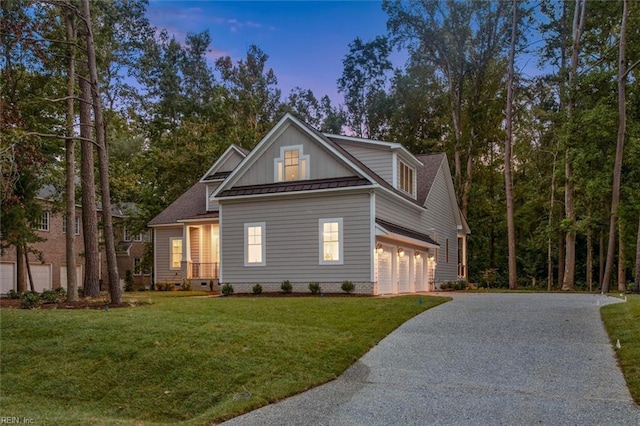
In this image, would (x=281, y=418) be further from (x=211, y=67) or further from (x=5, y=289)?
(x=211, y=67)

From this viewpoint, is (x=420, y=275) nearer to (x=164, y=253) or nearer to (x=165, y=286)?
(x=165, y=286)

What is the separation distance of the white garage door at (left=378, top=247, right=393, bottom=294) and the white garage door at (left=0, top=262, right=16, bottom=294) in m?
20.0

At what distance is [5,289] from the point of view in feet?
90.7

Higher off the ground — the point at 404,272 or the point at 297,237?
the point at 297,237

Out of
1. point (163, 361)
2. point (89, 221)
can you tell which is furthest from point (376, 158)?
point (163, 361)

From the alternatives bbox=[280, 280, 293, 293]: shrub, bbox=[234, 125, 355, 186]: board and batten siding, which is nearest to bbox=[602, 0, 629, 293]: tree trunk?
bbox=[234, 125, 355, 186]: board and batten siding

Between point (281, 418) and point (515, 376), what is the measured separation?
343cm

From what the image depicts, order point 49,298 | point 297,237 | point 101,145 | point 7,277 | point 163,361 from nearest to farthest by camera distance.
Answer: point 163,361
point 101,145
point 49,298
point 297,237
point 7,277

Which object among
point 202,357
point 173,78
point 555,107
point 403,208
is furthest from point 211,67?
point 202,357

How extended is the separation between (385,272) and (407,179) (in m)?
5.03

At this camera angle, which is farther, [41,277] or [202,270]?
[41,277]

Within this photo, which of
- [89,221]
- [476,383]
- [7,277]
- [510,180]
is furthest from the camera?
[510,180]

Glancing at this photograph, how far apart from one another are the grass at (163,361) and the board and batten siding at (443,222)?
1407 centimetres

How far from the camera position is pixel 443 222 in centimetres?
2661
